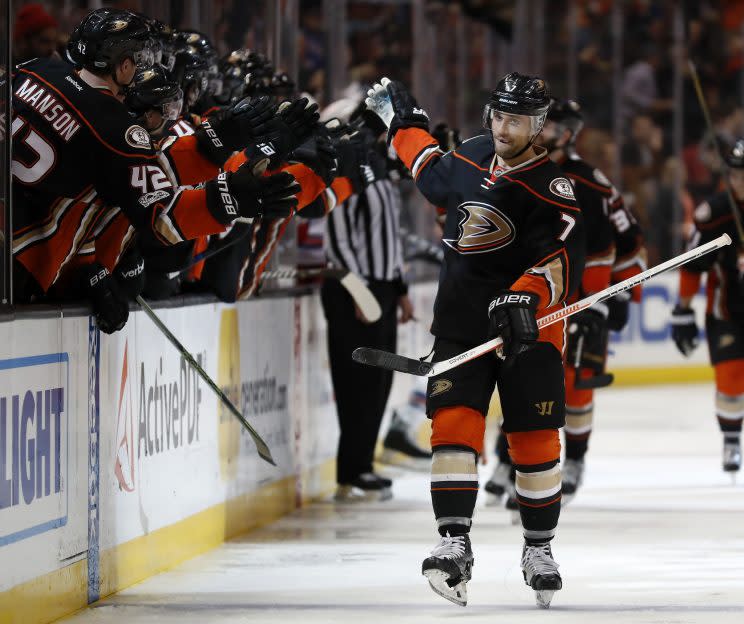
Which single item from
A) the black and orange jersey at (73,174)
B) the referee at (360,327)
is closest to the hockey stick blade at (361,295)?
the referee at (360,327)

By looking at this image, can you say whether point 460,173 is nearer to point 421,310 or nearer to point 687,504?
point 687,504

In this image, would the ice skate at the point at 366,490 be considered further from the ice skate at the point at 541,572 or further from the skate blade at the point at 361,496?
the ice skate at the point at 541,572

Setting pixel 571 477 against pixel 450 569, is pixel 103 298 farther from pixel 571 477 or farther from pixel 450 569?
pixel 571 477

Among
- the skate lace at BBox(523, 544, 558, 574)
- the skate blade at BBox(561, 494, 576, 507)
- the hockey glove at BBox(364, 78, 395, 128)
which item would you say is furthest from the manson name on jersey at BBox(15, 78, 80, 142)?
the skate blade at BBox(561, 494, 576, 507)

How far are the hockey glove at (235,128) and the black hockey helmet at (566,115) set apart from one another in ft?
5.76

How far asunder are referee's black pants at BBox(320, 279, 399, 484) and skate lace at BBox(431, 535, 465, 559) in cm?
239

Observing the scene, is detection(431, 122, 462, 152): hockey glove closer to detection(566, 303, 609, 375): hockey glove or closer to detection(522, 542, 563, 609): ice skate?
detection(566, 303, 609, 375): hockey glove

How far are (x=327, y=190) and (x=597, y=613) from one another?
2.15 meters

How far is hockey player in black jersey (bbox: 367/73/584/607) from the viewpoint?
171 inches

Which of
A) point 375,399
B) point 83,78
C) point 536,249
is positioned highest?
point 83,78

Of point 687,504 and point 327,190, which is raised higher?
point 327,190

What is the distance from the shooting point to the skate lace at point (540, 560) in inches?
173

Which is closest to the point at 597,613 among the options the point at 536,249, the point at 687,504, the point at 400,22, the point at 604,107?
the point at 536,249

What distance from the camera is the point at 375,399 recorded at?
671 cm
